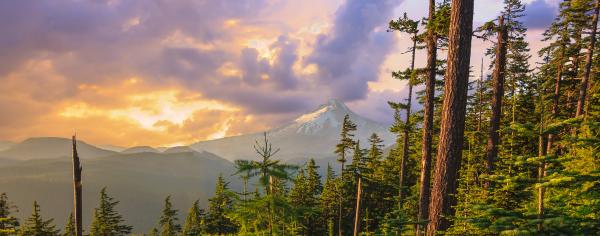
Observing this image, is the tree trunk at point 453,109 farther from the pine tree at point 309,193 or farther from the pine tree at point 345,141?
the pine tree at point 345,141

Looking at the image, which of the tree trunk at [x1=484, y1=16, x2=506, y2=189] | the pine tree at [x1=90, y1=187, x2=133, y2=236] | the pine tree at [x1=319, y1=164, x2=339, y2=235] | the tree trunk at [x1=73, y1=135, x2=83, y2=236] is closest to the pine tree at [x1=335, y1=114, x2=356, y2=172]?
the pine tree at [x1=319, y1=164, x2=339, y2=235]

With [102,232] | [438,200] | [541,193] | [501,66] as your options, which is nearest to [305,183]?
[102,232]

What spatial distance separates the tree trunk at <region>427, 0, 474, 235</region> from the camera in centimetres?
765

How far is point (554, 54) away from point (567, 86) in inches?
125

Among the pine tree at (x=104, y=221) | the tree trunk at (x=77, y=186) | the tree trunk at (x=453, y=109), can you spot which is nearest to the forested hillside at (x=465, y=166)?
the tree trunk at (x=453, y=109)

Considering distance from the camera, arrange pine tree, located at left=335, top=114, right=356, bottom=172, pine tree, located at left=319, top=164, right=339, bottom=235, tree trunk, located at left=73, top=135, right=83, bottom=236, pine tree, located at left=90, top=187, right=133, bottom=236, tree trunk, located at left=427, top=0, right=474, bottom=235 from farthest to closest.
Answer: pine tree, located at left=90, top=187, right=133, bottom=236 → pine tree, located at left=335, top=114, right=356, bottom=172 → pine tree, located at left=319, top=164, right=339, bottom=235 → tree trunk, located at left=73, top=135, right=83, bottom=236 → tree trunk, located at left=427, top=0, right=474, bottom=235

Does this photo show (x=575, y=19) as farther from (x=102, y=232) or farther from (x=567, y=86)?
(x=102, y=232)

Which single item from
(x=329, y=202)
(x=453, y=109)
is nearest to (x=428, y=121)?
(x=453, y=109)

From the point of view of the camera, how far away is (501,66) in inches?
651

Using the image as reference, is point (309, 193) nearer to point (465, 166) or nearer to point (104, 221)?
point (465, 166)

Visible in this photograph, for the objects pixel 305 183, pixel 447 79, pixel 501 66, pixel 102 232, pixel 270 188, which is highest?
pixel 501 66

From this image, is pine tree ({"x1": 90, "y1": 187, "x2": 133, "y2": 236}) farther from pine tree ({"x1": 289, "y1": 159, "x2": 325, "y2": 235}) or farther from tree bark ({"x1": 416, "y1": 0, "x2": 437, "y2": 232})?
tree bark ({"x1": 416, "y1": 0, "x2": 437, "y2": 232})

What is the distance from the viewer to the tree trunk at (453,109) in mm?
7652

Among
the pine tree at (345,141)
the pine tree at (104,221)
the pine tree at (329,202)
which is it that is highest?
the pine tree at (345,141)
